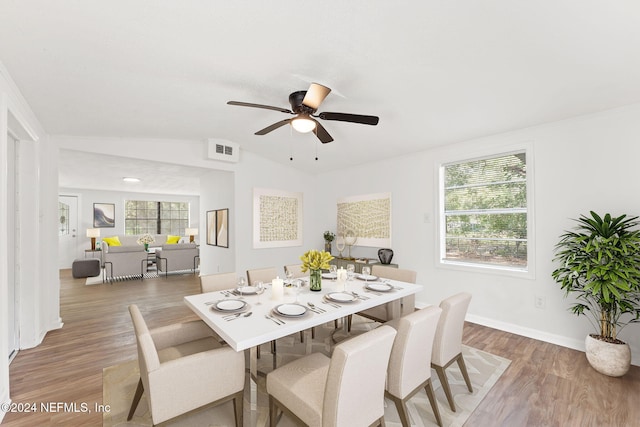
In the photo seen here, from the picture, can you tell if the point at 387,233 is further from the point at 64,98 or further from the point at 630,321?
the point at 64,98

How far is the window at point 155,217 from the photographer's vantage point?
9.00 meters

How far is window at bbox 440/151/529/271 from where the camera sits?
3.37 meters

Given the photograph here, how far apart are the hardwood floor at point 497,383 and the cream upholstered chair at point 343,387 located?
100cm

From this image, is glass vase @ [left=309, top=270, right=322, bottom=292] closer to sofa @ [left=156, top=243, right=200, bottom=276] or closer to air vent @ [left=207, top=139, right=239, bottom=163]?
air vent @ [left=207, top=139, right=239, bottom=163]

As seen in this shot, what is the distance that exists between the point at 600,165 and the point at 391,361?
2.97m

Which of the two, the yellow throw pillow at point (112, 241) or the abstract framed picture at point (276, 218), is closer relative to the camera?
the abstract framed picture at point (276, 218)

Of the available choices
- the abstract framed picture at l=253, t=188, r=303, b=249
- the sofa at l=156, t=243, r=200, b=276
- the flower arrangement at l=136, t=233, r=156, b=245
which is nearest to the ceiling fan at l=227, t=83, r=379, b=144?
the abstract framed picture at l=253, t=188, r=303, b=249

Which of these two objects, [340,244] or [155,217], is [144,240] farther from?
[340,244]

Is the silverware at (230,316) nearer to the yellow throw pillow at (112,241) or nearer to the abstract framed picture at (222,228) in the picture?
the abstract framed picture at (222,228)

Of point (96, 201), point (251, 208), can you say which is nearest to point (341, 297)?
point (251, 208)

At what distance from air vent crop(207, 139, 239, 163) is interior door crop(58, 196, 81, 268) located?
21.3ft

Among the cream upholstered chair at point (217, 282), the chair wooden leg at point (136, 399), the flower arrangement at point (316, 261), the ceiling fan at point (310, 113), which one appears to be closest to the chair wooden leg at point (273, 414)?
the chair wooden leg at point (136, 399)

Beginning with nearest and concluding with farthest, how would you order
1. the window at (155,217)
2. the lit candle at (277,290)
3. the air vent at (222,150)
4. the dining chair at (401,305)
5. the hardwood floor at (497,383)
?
the hardwood floor at (497,383) → the lit candle at (277,290) → the dining chair at (401,305) → the air vent at (222,150) → the window at (155,217)

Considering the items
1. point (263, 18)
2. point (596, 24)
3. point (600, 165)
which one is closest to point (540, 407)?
point (600, 165)
